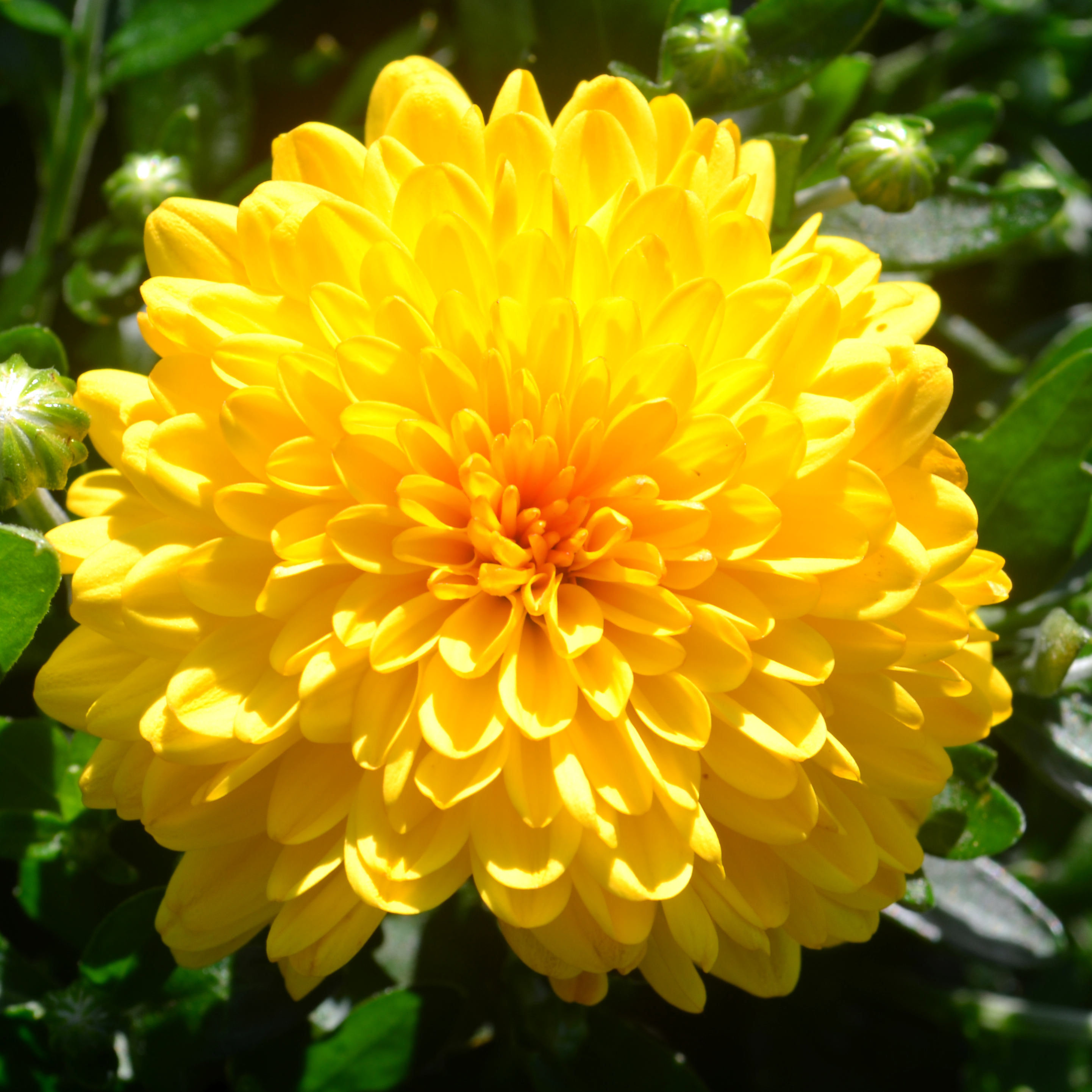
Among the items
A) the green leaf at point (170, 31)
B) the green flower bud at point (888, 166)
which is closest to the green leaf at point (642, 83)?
the green flower bud at point (888, 166)

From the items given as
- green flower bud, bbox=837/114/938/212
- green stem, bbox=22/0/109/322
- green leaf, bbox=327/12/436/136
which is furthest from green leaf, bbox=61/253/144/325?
green flower bud, bbox=837/114/938/212

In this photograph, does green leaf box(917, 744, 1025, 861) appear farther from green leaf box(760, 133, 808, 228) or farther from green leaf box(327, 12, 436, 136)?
green leaf box(327, 12, 436, 136)

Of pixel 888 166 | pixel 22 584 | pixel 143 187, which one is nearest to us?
pixel 22 584

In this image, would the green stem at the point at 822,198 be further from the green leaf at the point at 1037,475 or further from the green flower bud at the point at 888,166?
the green leaf at the point at 1037,475

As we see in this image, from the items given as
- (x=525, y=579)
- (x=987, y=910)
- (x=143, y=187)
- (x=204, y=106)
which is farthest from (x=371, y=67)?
(x=987, y=910)

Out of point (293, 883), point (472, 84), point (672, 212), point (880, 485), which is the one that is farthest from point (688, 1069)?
point (472, 84)

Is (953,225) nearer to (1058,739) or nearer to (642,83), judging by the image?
(642,83)

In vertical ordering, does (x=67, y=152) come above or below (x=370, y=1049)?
above
